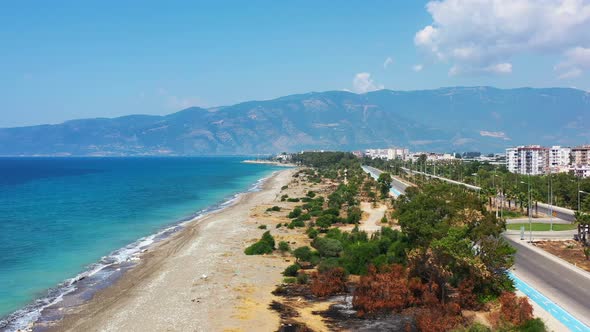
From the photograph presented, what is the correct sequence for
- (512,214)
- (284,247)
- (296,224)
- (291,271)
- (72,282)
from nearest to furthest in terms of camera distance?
(291,271)
(72,282)
(284,247)
(296,224)
(512,214)

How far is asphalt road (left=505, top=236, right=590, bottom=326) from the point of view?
21.7 metres

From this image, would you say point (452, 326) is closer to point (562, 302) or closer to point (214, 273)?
point (562, 302)

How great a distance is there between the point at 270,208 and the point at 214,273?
105ft

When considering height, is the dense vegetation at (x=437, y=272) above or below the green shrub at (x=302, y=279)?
above

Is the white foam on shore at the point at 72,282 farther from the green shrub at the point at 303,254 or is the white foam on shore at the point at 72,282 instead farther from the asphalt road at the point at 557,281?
the asphalt road at the point at 557,281

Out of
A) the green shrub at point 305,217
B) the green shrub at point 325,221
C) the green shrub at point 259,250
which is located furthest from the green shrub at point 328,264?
the green shrub at point 305,217

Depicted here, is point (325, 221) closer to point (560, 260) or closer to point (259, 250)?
point (259, 250)

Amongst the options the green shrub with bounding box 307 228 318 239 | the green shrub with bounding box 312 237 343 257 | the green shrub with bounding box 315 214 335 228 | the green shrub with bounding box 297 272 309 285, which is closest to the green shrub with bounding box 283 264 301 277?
the green shrub with bounding box 297 272 309 285

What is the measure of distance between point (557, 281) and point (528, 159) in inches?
4980

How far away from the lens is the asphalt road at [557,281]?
2169 centimetres

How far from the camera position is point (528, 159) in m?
139

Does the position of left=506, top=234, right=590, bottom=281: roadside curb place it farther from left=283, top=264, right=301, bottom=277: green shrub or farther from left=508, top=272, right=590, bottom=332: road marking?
left=283, top=264, right=301, bottom=277: green shrub

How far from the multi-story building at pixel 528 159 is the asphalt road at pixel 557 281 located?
11531 cm

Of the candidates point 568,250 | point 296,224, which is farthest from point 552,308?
point 296,224
